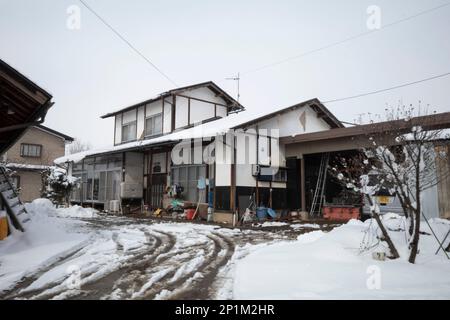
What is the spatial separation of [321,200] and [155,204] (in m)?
8.08

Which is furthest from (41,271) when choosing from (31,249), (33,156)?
(33,156)

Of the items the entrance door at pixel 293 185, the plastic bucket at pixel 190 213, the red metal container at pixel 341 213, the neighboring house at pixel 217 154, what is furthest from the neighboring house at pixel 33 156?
the red metal container at pixel 341 213

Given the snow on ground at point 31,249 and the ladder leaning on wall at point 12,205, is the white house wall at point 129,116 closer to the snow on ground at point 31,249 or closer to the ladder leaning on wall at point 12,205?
the ladder leaning on wall at point 12,205

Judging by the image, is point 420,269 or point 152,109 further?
point 152,109

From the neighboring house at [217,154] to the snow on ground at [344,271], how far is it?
333 centimetres

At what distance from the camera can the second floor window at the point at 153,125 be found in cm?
1714

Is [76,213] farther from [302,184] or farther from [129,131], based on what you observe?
[302,184]

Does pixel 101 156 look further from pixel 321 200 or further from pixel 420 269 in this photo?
pixel 420 269

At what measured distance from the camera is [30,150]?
86.0 feet

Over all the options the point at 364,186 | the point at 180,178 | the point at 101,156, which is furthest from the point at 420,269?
the point at 101,156

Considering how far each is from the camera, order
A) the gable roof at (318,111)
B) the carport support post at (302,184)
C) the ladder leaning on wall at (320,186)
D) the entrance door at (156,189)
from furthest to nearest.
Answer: the entrance door at (156,189) → the ladder leaning on wall at (320,186) → the gable roof at (318,111) → the carport support post at (302,184)

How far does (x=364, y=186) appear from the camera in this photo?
17.7ft

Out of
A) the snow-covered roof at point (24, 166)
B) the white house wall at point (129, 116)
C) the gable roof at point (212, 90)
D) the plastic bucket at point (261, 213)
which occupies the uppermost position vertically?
the gable roof at point (212, 90)
